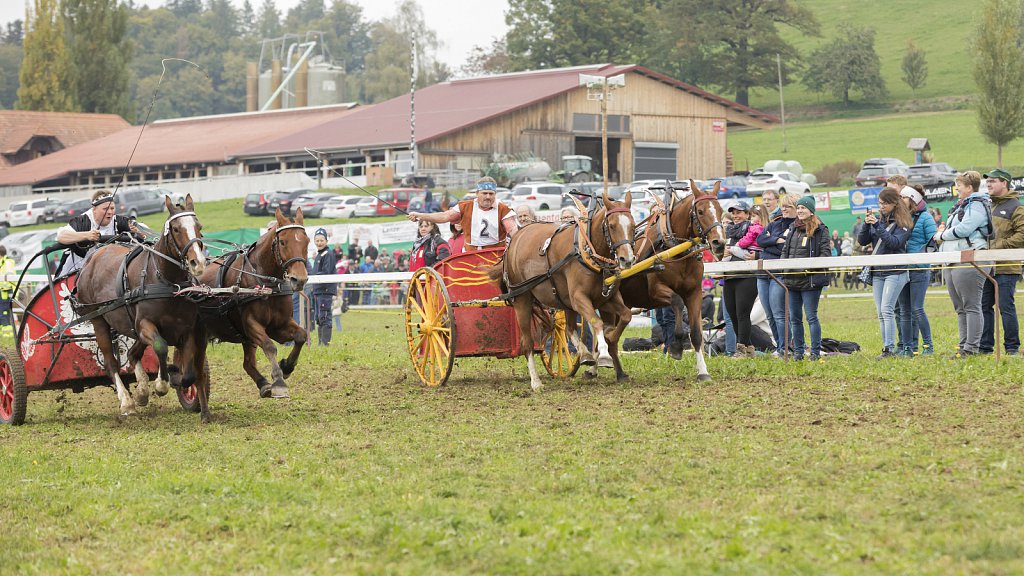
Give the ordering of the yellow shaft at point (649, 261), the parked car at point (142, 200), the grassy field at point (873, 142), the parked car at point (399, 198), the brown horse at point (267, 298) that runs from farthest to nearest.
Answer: the grassy field at point (873, 142) < the parked car at point (142, 200) < the parked car at point (399, 198) < the yellow shaft at point (649, 261) < the brown horse at point (267, 298)

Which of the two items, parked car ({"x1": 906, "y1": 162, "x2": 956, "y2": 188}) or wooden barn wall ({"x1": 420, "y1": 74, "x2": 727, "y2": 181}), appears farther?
wooden barn wall ({"x1": 420, "y1": 74, "x2": 727, "y2": 181})

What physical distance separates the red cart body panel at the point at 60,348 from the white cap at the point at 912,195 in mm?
8241

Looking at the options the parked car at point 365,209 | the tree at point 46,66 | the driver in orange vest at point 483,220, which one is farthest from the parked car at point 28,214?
the driver in orange vest at point 483,220

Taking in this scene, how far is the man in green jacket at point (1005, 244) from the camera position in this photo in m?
12.3

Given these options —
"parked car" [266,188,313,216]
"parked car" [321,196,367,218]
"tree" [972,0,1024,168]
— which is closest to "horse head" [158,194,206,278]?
"parked car" [321,196,367,218]

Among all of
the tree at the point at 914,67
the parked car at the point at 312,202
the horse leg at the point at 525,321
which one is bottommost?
the horse leg at the point at 525,321

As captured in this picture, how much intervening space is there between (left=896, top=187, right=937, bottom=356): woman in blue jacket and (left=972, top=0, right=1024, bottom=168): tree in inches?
1814

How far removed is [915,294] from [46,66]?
84.4 metres

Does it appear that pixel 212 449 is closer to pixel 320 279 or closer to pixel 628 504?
pixel 628 504

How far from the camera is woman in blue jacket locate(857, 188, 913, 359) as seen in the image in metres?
13.1

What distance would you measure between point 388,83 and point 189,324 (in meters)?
112

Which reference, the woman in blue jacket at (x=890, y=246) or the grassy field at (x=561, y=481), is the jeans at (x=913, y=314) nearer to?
the woman in blue jacket at (x=890, y=246)

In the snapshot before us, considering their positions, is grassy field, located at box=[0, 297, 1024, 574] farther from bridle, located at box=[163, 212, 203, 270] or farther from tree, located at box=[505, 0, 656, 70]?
tree, located at box=[505, 0, 656, 70]

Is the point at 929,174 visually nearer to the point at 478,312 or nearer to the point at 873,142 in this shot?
the point at 873,142
